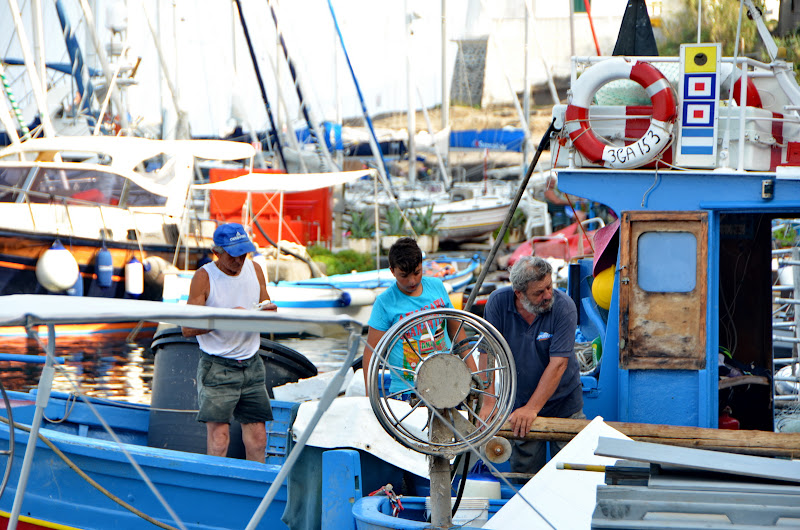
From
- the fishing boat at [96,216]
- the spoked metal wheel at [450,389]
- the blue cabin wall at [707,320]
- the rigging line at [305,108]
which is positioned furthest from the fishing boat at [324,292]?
the spoked metal wheel at [450,389]

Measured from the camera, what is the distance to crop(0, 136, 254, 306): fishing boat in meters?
14.7

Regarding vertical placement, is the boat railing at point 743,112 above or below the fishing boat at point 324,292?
above

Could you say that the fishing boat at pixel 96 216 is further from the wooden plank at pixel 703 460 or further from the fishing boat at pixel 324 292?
the wooden plank at pixel 703 460

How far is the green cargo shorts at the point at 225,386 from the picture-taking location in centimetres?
527

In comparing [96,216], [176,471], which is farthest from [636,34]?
[96,216]

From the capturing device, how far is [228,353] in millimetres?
5281

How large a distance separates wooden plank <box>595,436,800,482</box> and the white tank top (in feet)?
8.12

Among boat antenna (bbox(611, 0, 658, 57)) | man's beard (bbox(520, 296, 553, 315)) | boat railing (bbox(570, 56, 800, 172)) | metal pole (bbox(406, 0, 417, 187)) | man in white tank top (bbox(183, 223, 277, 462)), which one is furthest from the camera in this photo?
metal pole (bbox(406, 0, 417, 187))

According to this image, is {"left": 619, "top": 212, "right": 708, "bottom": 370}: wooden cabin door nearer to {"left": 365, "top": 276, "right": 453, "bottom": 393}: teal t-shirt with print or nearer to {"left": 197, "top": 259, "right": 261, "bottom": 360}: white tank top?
{"left": 365, "top": 276, "right": 453, "bottom": 393}: teal t-shirt with print

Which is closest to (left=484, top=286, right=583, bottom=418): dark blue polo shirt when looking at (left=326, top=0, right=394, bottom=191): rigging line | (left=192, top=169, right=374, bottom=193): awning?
(left=192, top=169, right=374, bottom=193): awning

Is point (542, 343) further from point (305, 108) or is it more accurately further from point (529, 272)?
point (305, 108)

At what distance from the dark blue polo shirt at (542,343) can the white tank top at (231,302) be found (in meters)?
1.47

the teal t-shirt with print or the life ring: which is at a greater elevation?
the life ring

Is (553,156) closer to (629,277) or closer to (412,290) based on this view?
(629,277)
